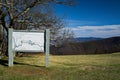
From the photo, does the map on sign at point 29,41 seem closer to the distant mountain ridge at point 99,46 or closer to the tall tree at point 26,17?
the tall tree at point 26,17

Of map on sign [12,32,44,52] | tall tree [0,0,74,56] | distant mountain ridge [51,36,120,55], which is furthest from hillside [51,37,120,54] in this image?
map on sign [12,32,44,52]

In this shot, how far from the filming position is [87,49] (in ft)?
113

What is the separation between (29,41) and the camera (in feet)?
45.2

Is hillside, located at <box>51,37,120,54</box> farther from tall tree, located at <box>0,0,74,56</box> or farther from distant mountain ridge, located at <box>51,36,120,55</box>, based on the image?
tall tree, located at <box>0,0,74,56</box>

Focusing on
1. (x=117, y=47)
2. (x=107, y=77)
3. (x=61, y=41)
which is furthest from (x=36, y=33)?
(x=117, y=47)

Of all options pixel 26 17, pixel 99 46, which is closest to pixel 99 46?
pixel 99 46

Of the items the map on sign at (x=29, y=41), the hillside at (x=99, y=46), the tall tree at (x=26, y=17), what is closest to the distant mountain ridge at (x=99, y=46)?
the hillside at (x=99, y=46)

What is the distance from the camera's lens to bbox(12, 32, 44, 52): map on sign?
13773 millimetres

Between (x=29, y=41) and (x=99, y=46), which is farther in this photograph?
(x=99, y=46)

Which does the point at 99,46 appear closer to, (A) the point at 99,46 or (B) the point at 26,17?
(A) the point at 99,46

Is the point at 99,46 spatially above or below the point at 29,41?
below

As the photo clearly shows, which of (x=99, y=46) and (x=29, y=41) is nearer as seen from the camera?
(x=29, y=41)

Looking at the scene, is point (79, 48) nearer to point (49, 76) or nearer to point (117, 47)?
point (117, 47)

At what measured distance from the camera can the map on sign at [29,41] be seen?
45.2 feet
